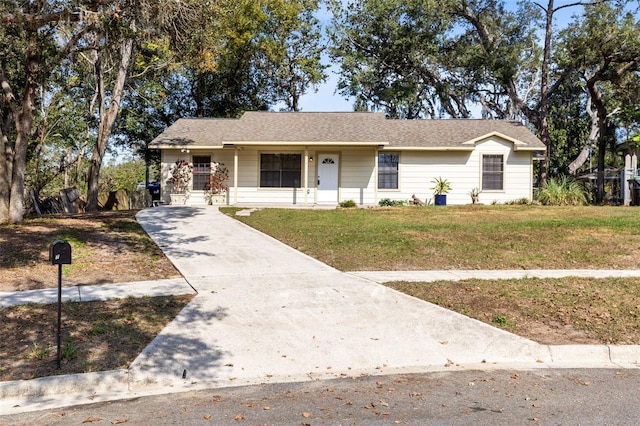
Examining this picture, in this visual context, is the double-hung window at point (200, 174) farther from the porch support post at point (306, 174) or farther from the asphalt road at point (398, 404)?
the asphalt road at point (398, 404)

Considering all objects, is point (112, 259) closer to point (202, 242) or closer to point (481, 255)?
point (202, 242)

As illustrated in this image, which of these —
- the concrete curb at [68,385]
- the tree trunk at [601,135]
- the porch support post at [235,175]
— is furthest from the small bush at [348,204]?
the concrete curb at [68,385]

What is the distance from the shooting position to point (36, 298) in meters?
7.11

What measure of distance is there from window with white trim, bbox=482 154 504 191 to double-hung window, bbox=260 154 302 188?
7.74 metres

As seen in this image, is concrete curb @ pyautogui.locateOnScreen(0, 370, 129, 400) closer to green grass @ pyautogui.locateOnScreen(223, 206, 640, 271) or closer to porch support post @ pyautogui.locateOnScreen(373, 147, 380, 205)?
green grass @ pyautogui.locateOnScreen(223, 206, 640, 271)

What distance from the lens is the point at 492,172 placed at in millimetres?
20953

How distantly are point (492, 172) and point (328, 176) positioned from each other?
22.6 feet

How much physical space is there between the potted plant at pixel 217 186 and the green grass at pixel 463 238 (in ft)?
16.4

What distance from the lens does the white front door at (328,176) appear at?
2114 cm

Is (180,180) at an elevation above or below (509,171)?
below

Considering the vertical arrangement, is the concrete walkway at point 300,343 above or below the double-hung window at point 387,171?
below

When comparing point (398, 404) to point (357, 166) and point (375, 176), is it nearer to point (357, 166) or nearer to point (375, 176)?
point (375, 176)

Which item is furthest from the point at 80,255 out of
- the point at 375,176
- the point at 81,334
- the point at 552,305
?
the point at 375,176

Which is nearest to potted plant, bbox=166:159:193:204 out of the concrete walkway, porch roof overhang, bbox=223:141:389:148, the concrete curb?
porch roof overhang, bbox=223:141:389:148
